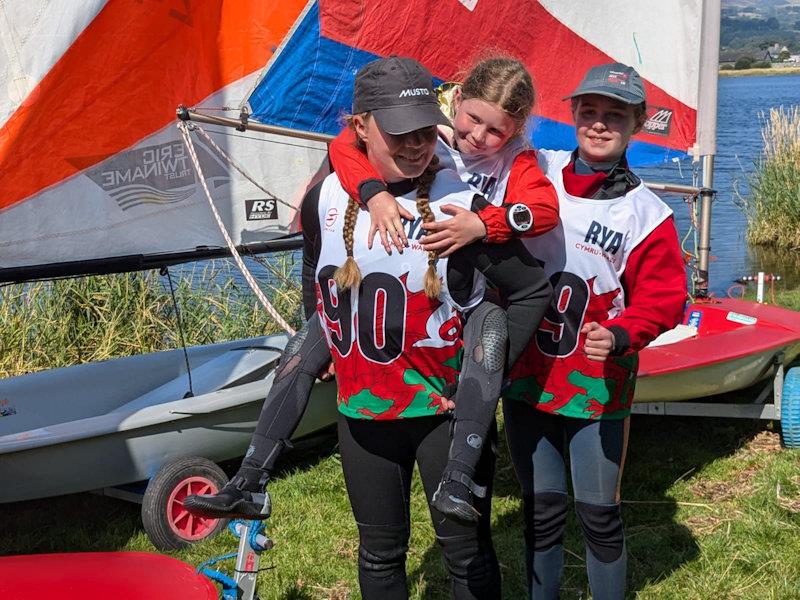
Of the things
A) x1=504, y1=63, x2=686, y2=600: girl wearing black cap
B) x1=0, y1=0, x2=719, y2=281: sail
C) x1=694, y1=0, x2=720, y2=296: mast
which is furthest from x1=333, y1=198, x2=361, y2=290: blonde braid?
x1=694, y1=0, x2=720, y2=296: mast

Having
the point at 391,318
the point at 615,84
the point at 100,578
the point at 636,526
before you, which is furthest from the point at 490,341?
the point at 636,526

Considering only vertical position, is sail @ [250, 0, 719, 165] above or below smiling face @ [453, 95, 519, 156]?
above

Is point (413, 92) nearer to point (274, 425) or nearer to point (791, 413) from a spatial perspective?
point (274, 425)

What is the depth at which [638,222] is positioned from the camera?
2555mm

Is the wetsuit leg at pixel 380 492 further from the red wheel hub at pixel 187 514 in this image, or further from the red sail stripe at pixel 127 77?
the red sail stripe at pixel 127 77

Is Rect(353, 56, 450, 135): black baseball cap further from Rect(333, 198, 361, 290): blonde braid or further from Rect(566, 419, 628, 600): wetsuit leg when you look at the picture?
Rect(566, 419, 628, 600): wetsuit leg

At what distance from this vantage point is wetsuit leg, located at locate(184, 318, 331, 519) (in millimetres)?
2305

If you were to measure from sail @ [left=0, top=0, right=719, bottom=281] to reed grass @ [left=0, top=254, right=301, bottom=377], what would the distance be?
1544 millimetres

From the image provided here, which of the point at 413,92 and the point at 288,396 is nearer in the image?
the point at 413,92

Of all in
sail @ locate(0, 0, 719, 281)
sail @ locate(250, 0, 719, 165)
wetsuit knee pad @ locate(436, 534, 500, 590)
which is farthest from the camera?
sail @ locate(250, 0, 719, 165)

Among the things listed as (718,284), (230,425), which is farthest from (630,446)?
(718,284)

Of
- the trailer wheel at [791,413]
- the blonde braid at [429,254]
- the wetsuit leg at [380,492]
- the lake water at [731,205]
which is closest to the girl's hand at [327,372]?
the wetsuit leg at [380,492]

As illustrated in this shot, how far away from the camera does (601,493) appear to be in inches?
104

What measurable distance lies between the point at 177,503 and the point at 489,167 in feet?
6.92
